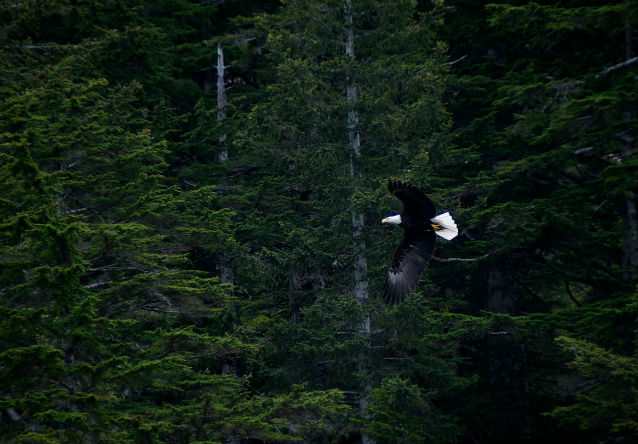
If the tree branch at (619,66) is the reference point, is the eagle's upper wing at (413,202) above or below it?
below

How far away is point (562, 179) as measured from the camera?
11.8 meters

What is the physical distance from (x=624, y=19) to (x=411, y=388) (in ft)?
22.1

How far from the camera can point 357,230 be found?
12195mm

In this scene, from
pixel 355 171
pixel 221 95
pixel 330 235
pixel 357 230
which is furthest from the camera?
pixel 221 95

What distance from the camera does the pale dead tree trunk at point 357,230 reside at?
38.4ft

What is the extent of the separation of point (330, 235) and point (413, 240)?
8.15 ft

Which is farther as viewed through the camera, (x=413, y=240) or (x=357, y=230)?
(x=357, y=230)

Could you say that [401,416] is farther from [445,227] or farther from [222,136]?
[222,136]

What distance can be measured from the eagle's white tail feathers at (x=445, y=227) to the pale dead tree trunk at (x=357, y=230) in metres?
1.93

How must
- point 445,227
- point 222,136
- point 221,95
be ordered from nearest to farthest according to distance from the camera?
point 445,227, point 222,136, point 221,95

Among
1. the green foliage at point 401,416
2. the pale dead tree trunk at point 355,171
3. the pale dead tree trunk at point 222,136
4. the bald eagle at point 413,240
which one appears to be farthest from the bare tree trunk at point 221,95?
the green foliage at point 401,416

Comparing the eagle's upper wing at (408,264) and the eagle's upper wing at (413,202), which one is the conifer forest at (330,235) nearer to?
the eagle's upper wing at (408,264)

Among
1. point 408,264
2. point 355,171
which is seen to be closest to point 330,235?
point 355,171

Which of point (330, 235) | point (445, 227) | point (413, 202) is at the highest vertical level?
point (413, 202)
